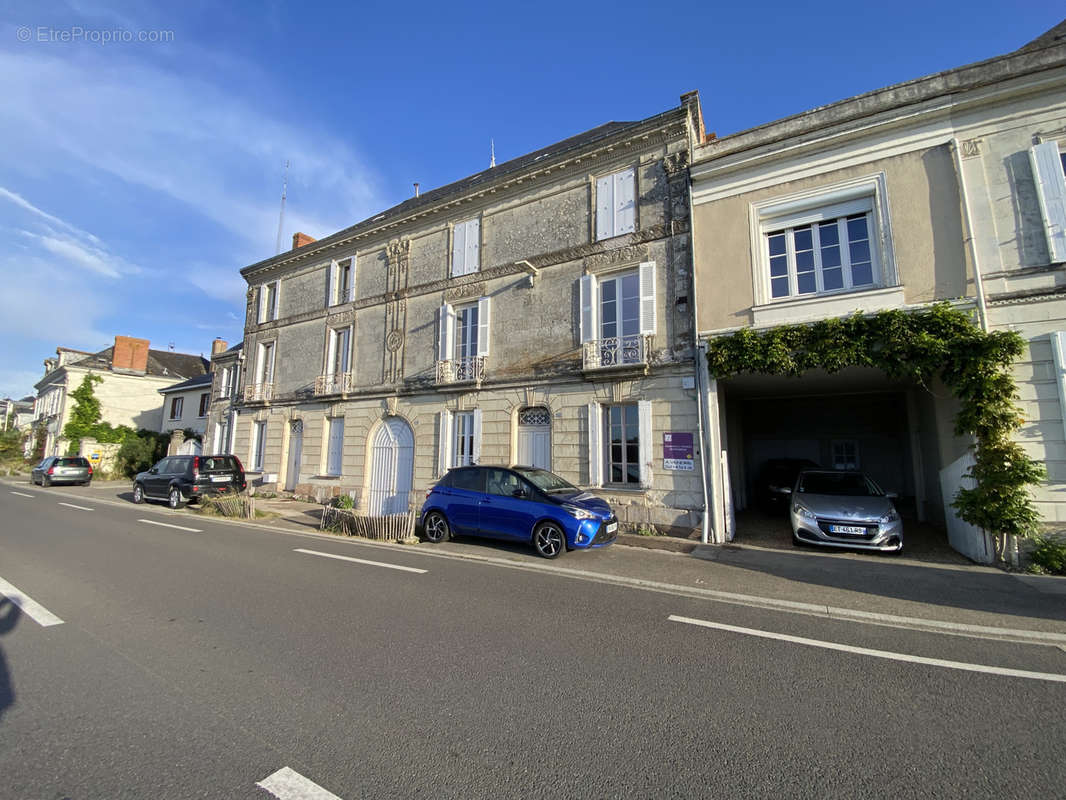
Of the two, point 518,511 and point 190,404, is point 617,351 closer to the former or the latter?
point 518,511

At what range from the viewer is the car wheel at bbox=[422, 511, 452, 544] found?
30.1ft

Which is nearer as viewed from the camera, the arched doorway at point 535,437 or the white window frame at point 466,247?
the arched doorway at point 535,437

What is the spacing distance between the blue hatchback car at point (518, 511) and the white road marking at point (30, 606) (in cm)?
539

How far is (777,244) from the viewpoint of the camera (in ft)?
33.9

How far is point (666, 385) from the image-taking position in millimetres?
10742

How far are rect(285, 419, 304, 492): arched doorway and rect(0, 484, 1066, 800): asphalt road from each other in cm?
1229

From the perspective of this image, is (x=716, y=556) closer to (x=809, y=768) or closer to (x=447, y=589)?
(x=447, y=589)

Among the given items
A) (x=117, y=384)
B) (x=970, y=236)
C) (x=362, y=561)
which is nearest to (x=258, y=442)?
(x=362, y=561)

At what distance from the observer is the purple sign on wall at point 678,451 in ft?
33.8

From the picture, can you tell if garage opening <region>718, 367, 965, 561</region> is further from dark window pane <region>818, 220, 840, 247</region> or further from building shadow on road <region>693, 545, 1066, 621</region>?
dark window pane <region>818, 220, 840, 247</region>

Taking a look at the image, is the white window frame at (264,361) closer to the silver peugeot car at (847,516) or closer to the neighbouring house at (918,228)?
the neighbouring house at (918,228)

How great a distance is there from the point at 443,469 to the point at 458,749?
37.5 ft

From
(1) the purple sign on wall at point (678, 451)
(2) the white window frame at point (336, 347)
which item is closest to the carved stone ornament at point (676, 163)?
(1) the purple sign on wall at point (678, 451)

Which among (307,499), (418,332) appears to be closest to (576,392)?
(418,332)
